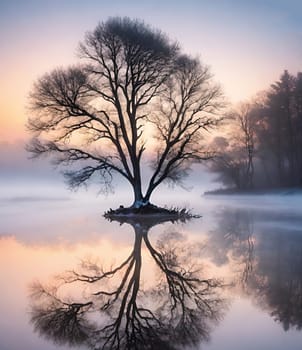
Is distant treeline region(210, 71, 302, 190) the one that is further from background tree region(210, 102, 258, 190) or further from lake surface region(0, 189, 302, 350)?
lake surface region(0, 189, 302, 350)

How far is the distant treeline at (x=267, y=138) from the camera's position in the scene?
41.8 m

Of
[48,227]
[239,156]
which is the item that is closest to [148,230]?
[48,227]

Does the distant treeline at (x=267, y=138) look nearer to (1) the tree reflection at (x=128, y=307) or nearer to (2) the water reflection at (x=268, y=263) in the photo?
(2) the water reflection at (x=268, y=263)

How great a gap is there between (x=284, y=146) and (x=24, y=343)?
4049cm

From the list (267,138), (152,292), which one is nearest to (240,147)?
(267,138)

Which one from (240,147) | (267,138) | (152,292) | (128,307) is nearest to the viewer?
(128,307)

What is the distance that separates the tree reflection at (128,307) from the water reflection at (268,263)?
71cm

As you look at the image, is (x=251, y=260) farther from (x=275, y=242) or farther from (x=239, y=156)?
(x=239, y=156)

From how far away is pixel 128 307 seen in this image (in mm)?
6355

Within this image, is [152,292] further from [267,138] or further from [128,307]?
[267,138]

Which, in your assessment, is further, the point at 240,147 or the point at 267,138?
the point at 240,147

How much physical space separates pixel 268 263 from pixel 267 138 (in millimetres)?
35024

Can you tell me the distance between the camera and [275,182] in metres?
44.1

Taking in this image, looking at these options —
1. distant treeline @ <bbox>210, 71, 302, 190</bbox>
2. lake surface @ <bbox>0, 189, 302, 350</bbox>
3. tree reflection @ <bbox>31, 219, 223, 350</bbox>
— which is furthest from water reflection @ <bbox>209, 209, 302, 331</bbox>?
distant treeline @ <bbox>210, 71, 302, 190</bbox>
